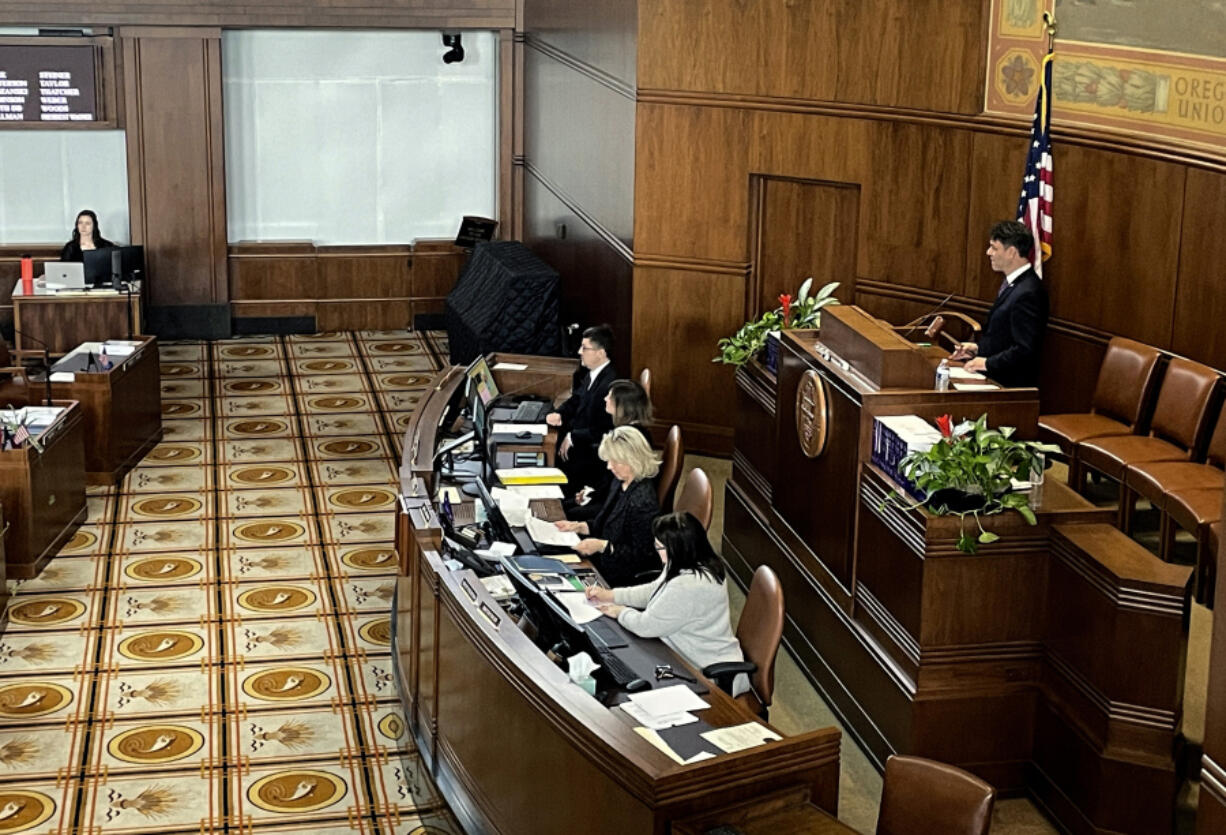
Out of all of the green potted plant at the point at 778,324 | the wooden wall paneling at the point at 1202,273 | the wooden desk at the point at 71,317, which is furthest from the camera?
the wooden desk at the point at 71,317

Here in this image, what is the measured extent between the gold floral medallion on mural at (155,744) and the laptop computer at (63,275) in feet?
20.6

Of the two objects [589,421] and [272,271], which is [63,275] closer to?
[272,271]

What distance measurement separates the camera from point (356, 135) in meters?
15.2

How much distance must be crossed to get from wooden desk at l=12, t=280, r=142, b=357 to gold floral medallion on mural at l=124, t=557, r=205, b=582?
11.7 feet

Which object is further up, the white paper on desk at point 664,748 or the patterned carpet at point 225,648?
the white paper on desk at point 664,748

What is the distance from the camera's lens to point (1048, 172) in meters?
9.01

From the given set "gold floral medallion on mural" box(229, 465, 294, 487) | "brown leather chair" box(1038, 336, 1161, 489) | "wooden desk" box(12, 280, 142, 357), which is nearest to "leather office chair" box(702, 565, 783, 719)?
"brown leather chair" box(1038, 336, 1161, 489)

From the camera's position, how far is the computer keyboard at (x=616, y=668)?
5.75m

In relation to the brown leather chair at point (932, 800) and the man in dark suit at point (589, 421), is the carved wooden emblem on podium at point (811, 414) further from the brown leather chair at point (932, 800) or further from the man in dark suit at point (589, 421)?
the brown leather chair at point (932, 800)

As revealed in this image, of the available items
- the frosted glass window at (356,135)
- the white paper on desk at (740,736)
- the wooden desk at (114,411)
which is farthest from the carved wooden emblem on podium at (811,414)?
the frosted glass window at (356,135)

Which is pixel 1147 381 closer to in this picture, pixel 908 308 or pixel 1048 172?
pixel 1048 172

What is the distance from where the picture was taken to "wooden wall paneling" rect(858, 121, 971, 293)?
9.91m

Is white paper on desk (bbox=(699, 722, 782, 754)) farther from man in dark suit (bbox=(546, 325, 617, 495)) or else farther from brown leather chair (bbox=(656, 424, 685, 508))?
man in dark suit (bbox=(546, 325, 617, 495))

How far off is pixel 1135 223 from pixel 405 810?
5.12m
